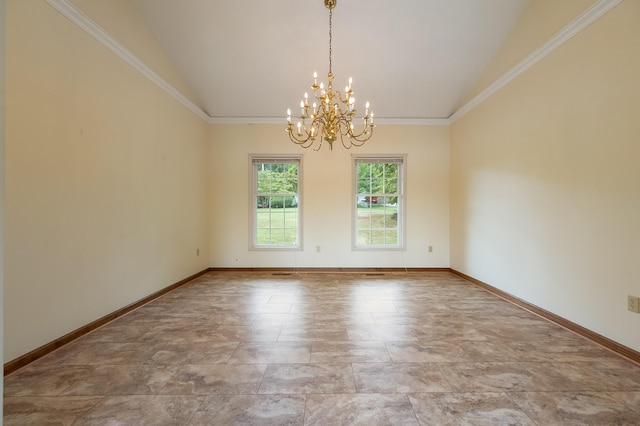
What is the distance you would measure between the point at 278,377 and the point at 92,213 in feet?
7.21

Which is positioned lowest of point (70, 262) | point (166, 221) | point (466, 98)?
point (70, 262)

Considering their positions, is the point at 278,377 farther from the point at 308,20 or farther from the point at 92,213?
the point at 308,20

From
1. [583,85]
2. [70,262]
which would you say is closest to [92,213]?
[70,262]

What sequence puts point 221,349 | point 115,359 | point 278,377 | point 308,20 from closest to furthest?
1. point 278,377
2. point 115,359
3. point 221,349
4. point 308,20

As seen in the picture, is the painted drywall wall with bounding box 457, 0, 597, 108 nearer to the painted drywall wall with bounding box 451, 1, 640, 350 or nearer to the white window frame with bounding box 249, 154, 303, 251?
the painted drywall wall with bounding box 451, 1, 640, 350

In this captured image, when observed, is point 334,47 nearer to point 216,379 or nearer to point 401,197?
point 401,197

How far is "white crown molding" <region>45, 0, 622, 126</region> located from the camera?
7.73 feet

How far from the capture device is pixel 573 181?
2650 mm

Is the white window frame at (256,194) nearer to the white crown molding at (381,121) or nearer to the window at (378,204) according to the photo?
the white crown molding at (381,121)

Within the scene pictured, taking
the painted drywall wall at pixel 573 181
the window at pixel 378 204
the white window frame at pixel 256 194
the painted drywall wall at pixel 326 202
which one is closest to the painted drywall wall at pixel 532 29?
the painted drywall wall at pixel 573 181

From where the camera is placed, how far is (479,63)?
13.1 ft

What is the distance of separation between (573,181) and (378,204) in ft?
9.55

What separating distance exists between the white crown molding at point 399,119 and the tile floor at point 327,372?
268 cm

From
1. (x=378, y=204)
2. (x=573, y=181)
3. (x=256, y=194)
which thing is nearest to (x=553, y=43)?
(x=573, y=181)
